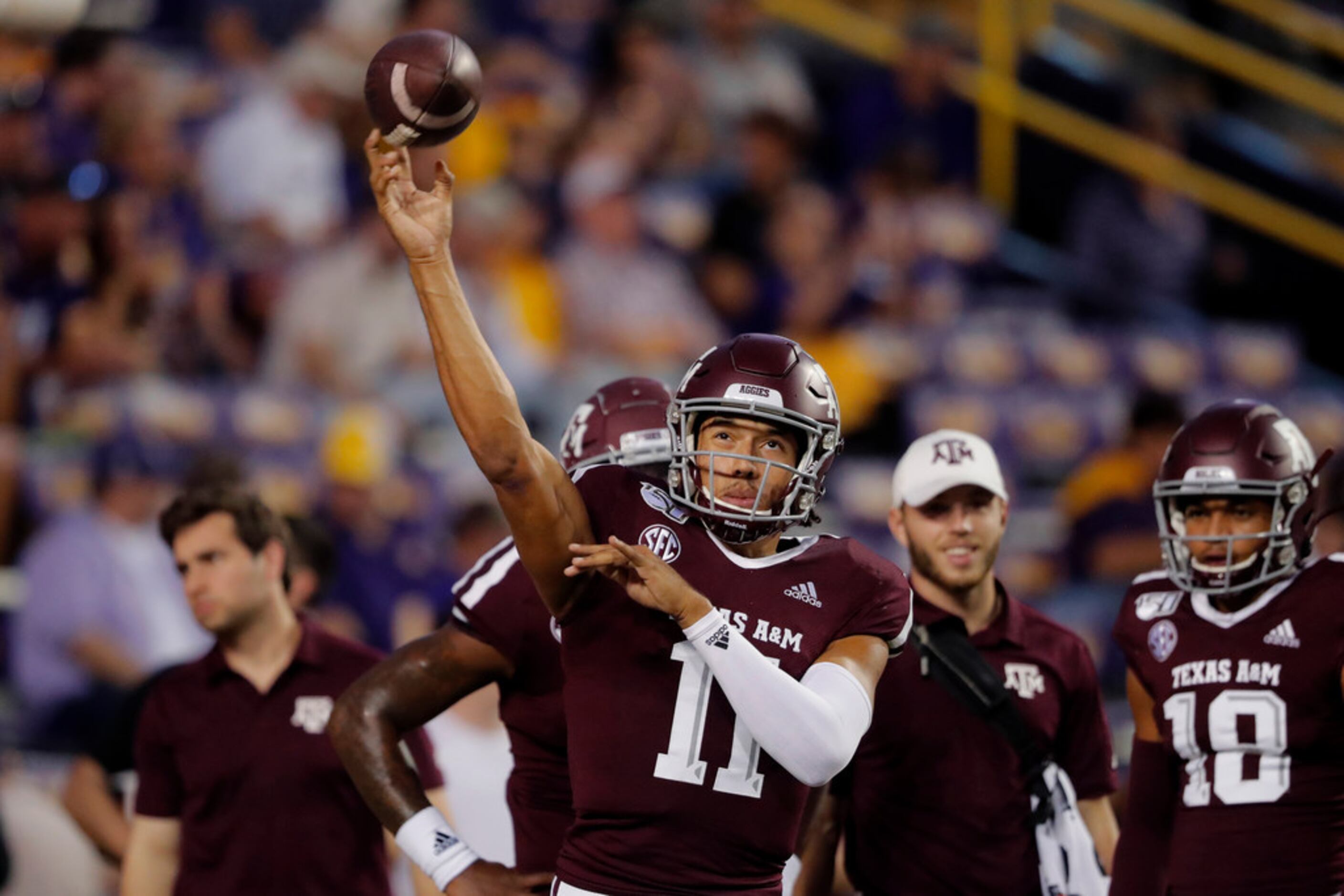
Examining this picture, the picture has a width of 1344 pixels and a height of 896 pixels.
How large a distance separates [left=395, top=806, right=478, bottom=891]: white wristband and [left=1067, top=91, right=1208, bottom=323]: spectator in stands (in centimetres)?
940

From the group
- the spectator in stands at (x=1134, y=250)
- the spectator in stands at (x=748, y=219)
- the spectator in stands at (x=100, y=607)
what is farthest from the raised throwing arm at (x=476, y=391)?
the spectator in stands at (x=1134, y=250)

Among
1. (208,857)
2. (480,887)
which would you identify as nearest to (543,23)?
(208,857)

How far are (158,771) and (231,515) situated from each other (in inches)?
29.6

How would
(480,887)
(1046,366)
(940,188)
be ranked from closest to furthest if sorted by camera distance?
(480,887) → (1046,366) → (940,188)

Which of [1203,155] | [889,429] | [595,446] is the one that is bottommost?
[595,446]

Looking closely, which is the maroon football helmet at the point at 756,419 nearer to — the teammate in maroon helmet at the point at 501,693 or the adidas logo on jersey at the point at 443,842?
the teammate in maroon helmet at the point at 501,693

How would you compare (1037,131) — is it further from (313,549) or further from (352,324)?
(313,549)

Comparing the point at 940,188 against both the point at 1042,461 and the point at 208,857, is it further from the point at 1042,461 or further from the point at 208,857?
the point at 208,857

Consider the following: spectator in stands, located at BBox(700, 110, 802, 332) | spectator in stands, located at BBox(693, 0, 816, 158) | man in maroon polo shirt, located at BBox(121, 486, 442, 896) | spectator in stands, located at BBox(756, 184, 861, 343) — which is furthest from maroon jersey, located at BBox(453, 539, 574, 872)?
spectator in stands, located at BBox(693, 0, 816, 158)

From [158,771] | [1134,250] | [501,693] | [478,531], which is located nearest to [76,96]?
[478,531]

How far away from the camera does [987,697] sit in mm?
4605

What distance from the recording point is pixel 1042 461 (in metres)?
10.7

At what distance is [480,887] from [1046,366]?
26.2ft

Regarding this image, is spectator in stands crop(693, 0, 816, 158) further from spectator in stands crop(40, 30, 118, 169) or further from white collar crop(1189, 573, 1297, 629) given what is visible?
white collar crop(1189, 573, 1297, 629)
